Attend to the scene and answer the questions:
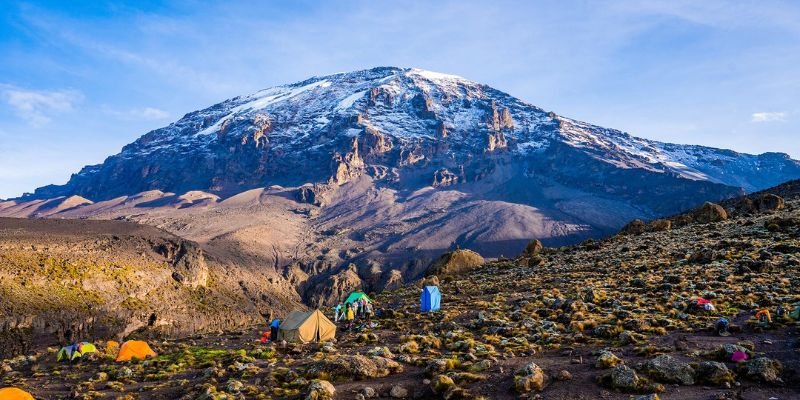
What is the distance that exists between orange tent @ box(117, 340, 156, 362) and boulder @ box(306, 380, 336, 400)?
64.8ft

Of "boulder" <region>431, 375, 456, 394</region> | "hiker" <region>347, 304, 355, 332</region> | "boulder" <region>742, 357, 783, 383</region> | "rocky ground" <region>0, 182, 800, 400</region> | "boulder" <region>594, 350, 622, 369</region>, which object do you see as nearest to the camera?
"boulder" <region>742, 357, 783, 383</region>

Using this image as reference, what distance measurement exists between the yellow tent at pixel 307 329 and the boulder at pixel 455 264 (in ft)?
101

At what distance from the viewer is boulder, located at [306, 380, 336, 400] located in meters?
13.9

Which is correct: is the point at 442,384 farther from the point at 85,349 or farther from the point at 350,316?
the point at 85,349

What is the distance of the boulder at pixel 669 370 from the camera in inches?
488

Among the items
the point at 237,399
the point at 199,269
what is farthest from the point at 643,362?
the point at 199,269

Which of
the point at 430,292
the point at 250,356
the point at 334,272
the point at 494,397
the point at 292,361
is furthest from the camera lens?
the point at 334,272

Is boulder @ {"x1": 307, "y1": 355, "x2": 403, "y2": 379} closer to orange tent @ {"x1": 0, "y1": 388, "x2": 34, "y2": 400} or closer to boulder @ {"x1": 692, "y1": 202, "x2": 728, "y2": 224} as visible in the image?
orange tent @ {"x1": 0, "y1": 388, "x2": 34, "y2": 400}

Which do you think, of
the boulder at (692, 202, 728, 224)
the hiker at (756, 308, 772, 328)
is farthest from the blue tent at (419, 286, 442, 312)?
the boulder at (692, 202, 728, 224)

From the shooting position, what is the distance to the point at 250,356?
23172 millimetres

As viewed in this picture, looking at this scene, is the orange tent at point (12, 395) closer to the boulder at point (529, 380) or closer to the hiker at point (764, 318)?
the boulder at point (529, 380)

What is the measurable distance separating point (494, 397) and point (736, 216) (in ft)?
173

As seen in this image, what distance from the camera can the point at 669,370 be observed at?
12.7 metres

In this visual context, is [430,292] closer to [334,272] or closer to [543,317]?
[543,317]
